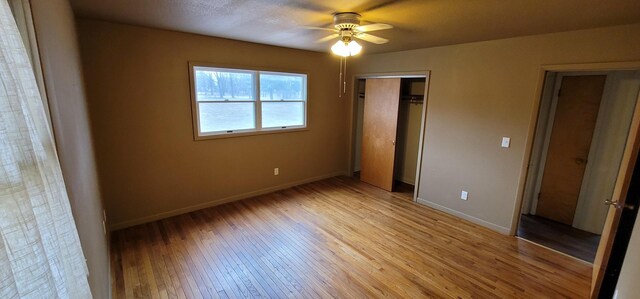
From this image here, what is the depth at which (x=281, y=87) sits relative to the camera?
4.42 metres

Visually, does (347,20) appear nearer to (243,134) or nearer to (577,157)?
(243,134)

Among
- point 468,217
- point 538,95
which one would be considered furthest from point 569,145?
point 468,217

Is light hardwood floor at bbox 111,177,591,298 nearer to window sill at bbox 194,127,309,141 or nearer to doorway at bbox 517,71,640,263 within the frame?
doorway at bbox 517,71,640,263

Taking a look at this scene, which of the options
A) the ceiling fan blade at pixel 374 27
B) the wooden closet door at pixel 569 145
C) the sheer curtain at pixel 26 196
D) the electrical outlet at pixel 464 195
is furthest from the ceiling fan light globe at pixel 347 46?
the wooden closet door at pixel 569 145

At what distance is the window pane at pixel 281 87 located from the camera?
166 inches

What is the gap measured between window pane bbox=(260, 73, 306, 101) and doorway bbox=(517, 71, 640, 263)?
Answer: 10.9ft

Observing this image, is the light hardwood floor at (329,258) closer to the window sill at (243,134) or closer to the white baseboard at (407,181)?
the window sill at (243,134)

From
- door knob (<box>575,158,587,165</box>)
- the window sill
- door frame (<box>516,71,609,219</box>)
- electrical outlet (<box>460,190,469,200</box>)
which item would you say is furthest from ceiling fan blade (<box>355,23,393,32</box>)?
door knob (<box>575,158,587,165</box>)

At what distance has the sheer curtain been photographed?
503 mm

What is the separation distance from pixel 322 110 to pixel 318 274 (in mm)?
3072

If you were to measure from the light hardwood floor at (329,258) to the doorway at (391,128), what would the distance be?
1106mm

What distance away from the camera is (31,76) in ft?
2.12

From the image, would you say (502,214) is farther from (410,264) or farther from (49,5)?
(49,5)

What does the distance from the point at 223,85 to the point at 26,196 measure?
3.47 metres
